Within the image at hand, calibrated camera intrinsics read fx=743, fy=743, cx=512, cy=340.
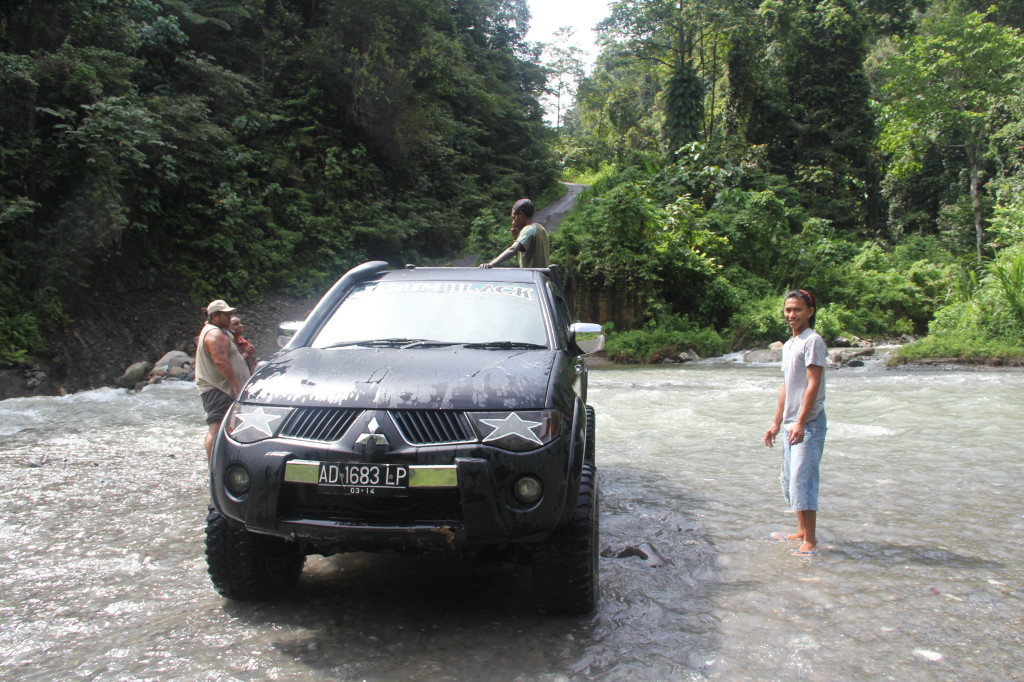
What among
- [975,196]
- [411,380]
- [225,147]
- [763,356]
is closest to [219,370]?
[411,380]

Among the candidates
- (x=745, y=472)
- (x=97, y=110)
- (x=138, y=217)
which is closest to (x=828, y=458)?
(x=745, y=472)

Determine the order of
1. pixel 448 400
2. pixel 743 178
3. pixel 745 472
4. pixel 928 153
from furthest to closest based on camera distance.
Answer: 1. pixel 928 153
2. pixel 743 178
3. pixel 745 472
4. pixel 448 400

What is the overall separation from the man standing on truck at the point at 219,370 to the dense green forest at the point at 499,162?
8924mm

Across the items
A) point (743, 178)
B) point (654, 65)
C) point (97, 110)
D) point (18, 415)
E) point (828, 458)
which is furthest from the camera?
point (654, 65)

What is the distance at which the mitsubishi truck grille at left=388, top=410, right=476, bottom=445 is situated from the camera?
319cm

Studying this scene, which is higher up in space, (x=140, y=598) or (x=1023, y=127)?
(x=1023, y=127)

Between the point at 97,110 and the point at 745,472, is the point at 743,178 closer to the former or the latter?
the point at 97,110

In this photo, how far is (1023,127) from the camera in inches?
1097

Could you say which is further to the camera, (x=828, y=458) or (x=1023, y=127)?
(x=1023, y=127)

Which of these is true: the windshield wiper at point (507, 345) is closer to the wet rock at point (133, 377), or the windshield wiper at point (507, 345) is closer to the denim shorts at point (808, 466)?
the denim shorts at point (808, 466)

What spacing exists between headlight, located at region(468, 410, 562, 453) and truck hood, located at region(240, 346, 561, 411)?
39 mm

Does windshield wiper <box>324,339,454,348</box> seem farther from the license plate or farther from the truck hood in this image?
the license plate

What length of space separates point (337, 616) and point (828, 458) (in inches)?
221

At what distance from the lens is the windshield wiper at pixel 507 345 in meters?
4.03
